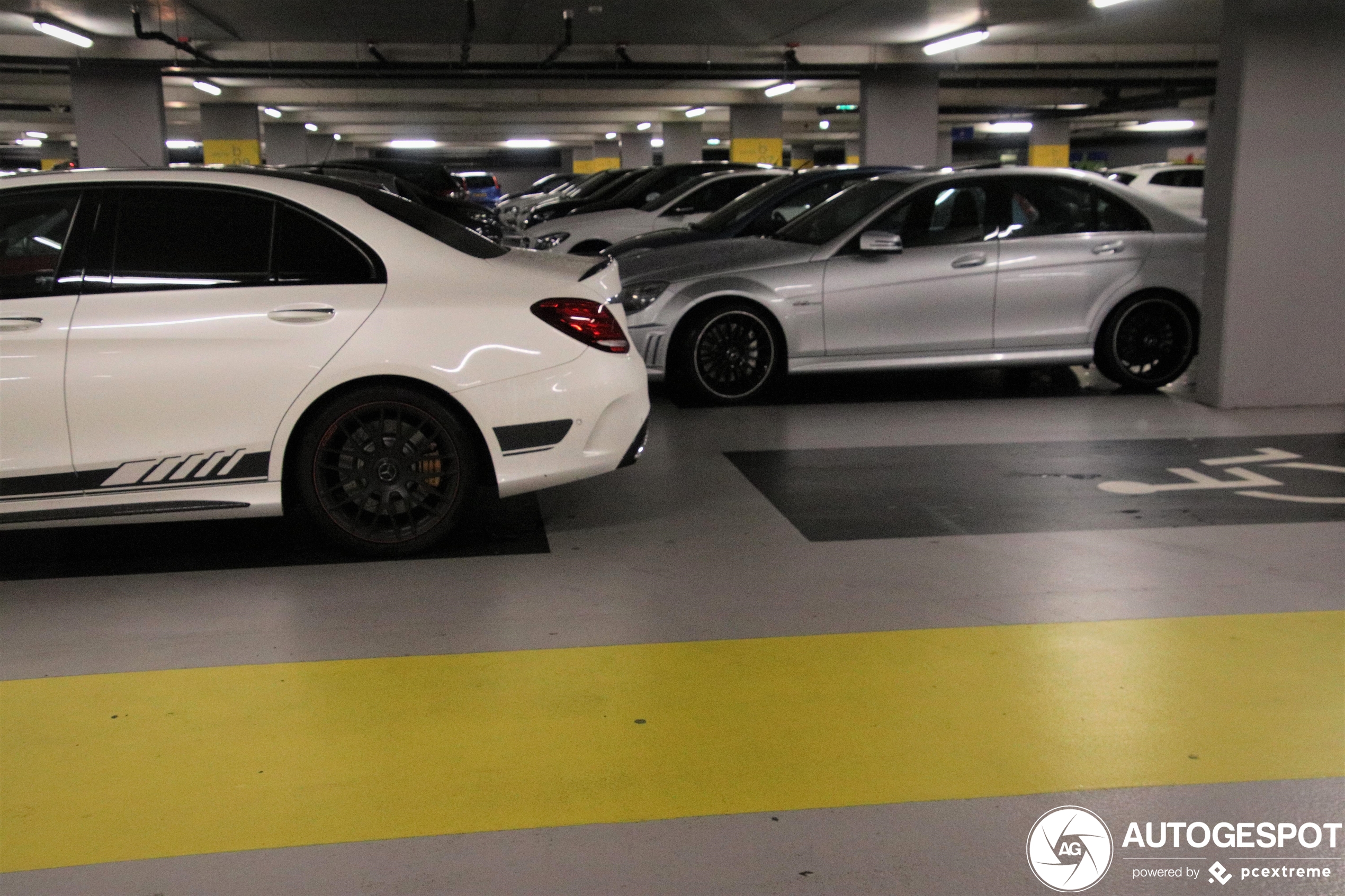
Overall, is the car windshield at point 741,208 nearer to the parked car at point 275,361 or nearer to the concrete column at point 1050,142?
the parked car at point 275,361

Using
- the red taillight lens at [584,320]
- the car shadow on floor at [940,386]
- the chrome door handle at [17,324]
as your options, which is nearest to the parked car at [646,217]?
the car shadow on floor at [940,386]

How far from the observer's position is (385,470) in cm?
498

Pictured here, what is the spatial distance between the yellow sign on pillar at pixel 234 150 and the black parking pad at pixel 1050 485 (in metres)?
28.3

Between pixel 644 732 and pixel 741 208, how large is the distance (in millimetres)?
7583

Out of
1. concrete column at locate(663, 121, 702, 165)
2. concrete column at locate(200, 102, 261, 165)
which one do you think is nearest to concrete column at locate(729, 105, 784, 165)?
concrete column at locate(663, 121, 702, 165)

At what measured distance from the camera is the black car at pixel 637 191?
16062 mm

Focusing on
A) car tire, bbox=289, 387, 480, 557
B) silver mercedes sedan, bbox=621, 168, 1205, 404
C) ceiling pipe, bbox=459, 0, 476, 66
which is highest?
ceiling pipe, bbox=459, 0, 476, 66

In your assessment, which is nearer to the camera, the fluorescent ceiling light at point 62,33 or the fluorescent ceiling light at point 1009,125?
the fluorescent ceiling light at point 62,33

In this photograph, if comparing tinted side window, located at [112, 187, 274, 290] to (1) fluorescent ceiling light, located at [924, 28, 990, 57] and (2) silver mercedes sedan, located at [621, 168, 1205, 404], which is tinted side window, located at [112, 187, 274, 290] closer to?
(2) silver mercedes sedan, located at [621, 168, 1205, 404]

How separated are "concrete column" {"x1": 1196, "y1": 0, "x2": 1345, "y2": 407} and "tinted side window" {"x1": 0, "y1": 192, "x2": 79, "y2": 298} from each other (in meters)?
6.75

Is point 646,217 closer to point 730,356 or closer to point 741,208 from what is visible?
point 741,208

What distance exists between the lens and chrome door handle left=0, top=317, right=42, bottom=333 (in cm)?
464

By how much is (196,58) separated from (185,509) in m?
18.8

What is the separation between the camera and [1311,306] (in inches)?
320
